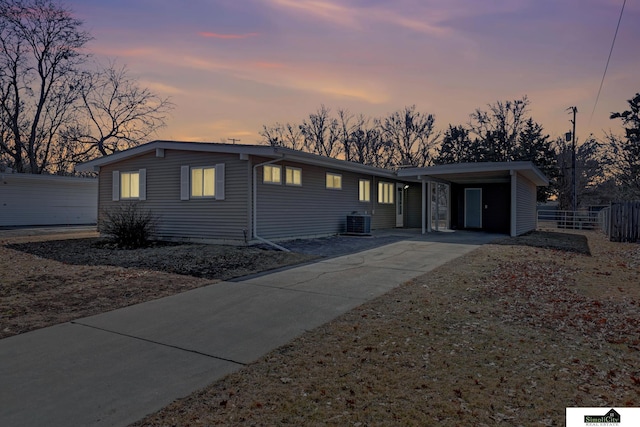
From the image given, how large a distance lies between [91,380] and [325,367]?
196cm

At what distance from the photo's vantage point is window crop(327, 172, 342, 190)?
49.8 feet

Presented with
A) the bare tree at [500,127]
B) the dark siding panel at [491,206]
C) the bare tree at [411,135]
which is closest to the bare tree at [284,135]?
the bare tree at [411,135]

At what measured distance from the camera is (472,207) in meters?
20.1

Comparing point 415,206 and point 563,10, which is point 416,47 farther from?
point 415,206

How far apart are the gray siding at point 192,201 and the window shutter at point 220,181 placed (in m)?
0.14

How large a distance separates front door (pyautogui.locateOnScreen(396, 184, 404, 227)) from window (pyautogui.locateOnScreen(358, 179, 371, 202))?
9.85ft

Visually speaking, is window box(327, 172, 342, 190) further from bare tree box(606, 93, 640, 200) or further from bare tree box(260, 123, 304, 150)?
bare tree box(260, 123, 304, 150)

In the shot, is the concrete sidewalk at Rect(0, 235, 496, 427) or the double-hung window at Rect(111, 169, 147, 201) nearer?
the concrete sidewalk at Rect(0, 235, 496, 427)

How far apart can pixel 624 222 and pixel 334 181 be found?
11.0 m

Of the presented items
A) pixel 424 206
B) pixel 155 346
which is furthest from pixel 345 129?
pixel 155 346

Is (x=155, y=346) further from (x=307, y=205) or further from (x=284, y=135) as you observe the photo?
(x=284, y=135)

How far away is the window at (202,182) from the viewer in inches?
474

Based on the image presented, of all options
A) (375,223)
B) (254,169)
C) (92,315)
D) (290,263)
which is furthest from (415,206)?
(92,315)


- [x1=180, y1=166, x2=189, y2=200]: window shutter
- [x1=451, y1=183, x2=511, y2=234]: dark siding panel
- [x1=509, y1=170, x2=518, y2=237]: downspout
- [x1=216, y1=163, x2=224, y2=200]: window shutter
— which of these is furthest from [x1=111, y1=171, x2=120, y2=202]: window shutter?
[x1=451, y1=183, x2=511, y2=234]: dark siding panel
